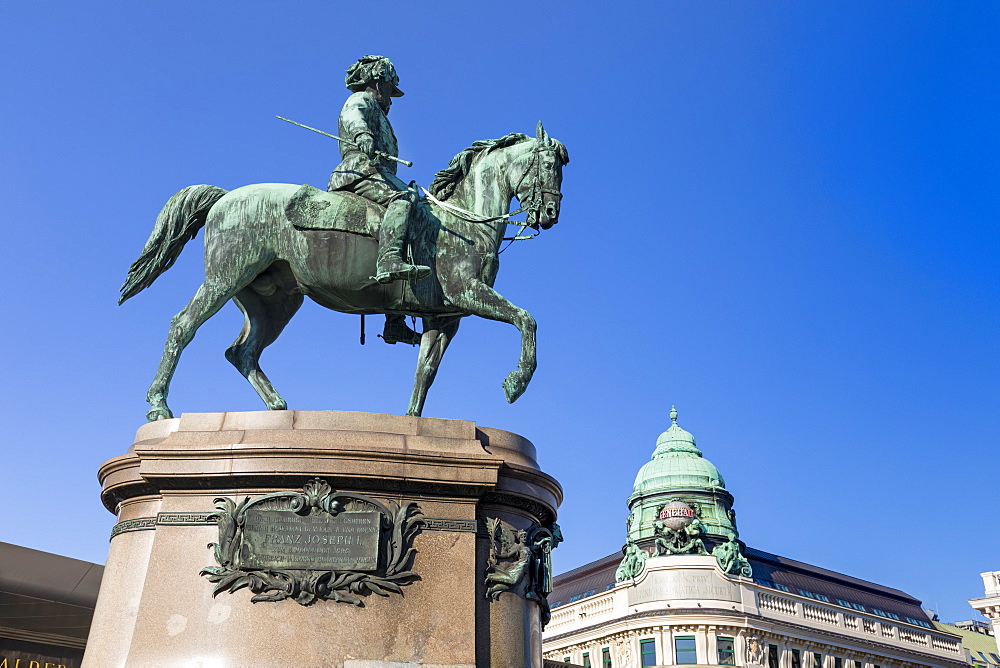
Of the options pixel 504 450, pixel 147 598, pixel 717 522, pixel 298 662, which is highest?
pixel 717 522

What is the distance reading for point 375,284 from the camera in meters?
11.2

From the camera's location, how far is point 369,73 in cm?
1240

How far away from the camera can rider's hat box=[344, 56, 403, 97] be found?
1240 centimetres

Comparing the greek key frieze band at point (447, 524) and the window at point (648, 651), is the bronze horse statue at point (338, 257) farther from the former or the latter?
the window at point (648, 651)

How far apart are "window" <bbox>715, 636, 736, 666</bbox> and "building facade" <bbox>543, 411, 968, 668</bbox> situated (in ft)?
0.21

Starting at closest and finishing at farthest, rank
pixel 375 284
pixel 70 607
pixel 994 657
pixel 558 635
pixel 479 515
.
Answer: pixel 479 515
pixel 375 284
pixel 70 607
pixel 558 635
pixel 994 657

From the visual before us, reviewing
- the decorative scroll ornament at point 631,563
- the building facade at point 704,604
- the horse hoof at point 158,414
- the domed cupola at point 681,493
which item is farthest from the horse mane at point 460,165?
the domed cupola at point 681,493

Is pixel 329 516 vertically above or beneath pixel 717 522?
beneath

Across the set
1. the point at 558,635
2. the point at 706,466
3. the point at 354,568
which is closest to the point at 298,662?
the point at 354,568

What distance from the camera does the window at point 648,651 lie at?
6561cm

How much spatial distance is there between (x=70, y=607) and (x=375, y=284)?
1502 cm

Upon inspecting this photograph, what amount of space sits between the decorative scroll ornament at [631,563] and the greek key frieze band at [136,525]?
202 ft

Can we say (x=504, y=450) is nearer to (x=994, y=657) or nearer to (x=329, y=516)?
(x=329, y=516)

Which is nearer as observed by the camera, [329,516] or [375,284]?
[329,516]
